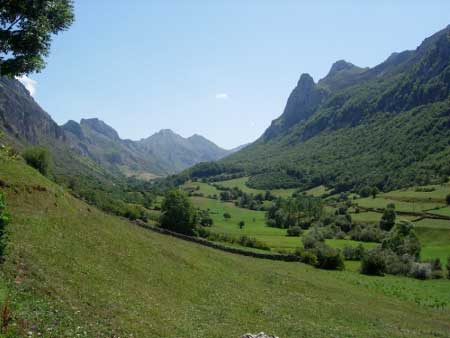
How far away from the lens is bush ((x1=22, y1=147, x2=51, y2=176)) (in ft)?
351

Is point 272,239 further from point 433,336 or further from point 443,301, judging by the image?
point 433,336

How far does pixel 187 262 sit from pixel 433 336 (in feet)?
95.0

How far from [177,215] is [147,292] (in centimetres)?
7662

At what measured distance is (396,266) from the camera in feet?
322

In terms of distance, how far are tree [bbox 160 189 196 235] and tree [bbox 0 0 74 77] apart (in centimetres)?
8281

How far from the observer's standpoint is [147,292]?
→ 3375cm

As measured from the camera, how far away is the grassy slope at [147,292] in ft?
77.6

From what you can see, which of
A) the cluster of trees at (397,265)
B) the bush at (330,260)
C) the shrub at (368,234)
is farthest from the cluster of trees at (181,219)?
the shrub at (368,234)

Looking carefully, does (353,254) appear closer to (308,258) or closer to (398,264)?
(398,264)

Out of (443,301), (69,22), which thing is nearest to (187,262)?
(69,22)

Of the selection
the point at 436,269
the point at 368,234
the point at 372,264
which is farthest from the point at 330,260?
the point at 368,234

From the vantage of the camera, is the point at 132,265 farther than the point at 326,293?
No

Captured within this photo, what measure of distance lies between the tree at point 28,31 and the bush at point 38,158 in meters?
84.1

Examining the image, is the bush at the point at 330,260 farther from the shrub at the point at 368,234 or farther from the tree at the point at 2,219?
the tree at the point at 2,219
